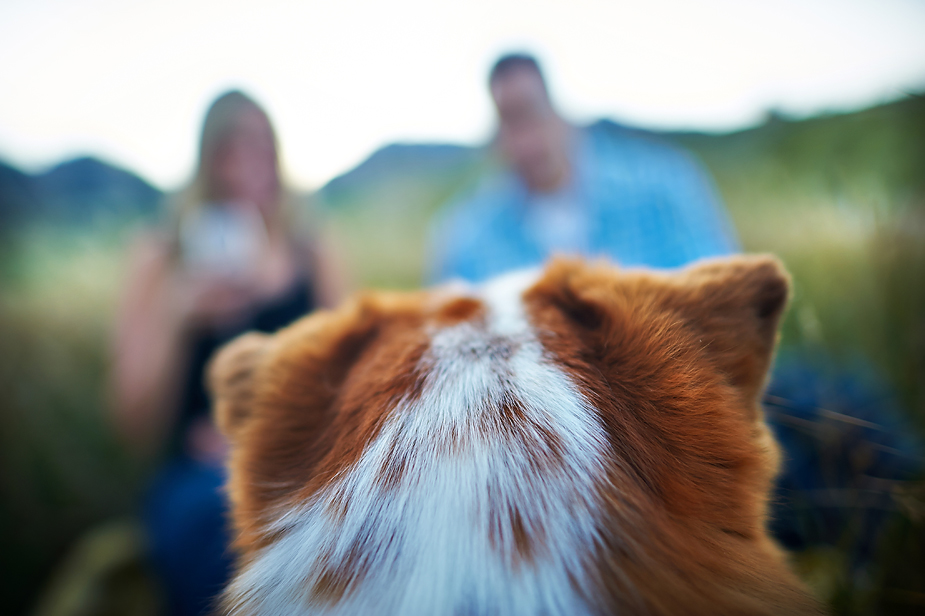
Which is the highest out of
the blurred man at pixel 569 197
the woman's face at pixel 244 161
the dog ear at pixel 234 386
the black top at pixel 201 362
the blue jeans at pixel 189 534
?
the woman's face at pixel 244 161

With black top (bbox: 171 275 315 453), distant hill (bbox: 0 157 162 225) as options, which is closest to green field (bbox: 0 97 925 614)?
distant hill (bbox: 0 157 162 225)

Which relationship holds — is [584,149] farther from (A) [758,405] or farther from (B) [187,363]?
(B) [187,363]

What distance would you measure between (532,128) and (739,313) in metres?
2.23

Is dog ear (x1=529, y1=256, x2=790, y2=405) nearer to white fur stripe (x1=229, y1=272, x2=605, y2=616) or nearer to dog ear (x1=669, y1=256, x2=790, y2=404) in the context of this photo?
dog ear (x1=669, y1=256, x2=790, y2=404)

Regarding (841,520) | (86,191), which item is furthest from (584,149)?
(86,191)

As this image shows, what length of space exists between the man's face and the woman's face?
148 cm

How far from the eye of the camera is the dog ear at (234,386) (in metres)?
0.91

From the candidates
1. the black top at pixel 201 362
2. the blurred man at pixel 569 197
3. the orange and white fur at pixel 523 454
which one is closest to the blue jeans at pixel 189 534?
the black top at pixel 201 362

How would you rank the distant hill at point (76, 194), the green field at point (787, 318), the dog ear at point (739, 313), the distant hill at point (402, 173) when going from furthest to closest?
the distant hill at point (402, 173), the distant hill at point (76, 194), the green field at point (787, 318), the dog ear at point (739, 313)

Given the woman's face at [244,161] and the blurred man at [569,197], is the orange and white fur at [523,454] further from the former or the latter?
the woman's face at [244,161]

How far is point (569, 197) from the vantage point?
2.64 meters

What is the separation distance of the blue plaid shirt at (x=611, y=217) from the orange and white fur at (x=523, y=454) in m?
1.25

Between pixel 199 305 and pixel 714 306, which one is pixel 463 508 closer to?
pixel 714 306

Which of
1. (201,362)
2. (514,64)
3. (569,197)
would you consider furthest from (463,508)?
(514,64)
